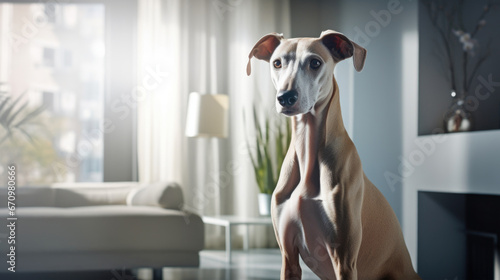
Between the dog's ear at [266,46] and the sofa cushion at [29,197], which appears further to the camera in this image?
the sofa cushion at [29,197]

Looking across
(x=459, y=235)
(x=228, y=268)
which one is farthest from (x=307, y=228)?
(x=459, y=235)

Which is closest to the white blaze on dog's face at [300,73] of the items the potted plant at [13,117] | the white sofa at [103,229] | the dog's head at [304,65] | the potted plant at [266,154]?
the dog's head at [304,65]

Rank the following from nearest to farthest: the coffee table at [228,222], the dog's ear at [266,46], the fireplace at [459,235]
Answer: the dog's ear at [266,46]
the fireplace at [459,235]
the coffee table at [228,222]

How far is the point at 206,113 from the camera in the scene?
1.74 meters

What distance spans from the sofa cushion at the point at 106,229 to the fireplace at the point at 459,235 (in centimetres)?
77

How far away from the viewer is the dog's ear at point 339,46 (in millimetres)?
1026

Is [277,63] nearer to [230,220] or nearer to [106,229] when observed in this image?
[230,220]

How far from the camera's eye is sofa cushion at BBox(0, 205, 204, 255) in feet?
5.61

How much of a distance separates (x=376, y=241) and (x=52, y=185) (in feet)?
4.02

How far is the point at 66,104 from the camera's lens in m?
1.93

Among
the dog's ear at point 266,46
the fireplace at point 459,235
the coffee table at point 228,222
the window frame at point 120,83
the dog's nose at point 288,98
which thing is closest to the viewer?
the dog's nose at point 288,98

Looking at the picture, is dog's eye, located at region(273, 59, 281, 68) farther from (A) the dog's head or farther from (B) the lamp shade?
(B) the lamp shade

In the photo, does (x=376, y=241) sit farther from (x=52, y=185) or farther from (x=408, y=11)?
(x=52, y=185)

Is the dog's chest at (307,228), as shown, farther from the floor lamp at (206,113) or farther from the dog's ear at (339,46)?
the floor lamp at (206,113)
